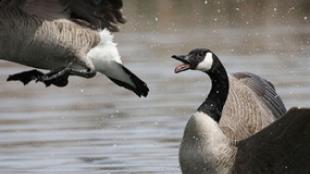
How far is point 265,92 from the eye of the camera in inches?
432

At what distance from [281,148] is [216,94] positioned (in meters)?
0.81

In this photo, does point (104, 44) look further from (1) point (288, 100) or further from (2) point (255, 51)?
(2) point (255, 51)

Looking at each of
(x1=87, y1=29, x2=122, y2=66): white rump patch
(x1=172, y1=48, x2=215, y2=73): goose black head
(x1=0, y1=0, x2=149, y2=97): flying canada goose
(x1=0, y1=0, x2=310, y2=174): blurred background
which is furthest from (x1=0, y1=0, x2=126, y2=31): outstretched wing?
(x1=172, y1=48, x2=215, y2=73): goose black head

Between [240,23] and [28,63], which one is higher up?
[28,63]

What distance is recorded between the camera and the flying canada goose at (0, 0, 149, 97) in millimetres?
10047

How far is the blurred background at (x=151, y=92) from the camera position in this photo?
11.4m

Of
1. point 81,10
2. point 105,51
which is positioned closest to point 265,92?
Result: point 105,51

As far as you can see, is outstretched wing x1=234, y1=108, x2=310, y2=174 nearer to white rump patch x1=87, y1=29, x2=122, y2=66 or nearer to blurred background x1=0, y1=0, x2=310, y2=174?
blurred background x1=0, y1=0, x2=310, y2=174

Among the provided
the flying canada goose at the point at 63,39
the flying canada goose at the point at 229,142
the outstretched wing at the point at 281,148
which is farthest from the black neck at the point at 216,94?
the flying canada goose at the point at 63,39

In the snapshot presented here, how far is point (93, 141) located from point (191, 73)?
4.64 meters

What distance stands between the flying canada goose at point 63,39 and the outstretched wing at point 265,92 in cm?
120

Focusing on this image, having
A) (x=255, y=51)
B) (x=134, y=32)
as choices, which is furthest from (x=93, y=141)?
(x=134, y=32)

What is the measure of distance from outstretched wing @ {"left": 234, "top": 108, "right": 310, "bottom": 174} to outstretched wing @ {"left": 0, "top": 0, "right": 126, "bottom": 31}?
2.22 meters

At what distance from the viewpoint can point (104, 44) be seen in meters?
10.5
